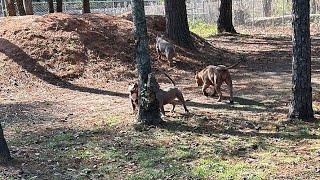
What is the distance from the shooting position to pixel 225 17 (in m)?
22.7

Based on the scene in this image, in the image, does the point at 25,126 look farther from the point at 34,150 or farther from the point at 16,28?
the point at 16,28

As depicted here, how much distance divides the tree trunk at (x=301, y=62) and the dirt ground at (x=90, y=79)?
1.28 ft

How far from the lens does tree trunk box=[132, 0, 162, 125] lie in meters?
7.43

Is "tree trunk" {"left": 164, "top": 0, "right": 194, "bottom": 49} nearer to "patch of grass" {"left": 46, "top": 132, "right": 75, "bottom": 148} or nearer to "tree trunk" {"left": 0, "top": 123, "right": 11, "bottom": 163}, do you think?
"patch of grass" {"left": 46, "top": 132, "right": 75, "bottom": 148}

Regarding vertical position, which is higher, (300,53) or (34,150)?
(300,53)

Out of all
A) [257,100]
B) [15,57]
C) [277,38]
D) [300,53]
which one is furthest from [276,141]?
[277,38]

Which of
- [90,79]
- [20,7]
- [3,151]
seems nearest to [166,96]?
[3,151]

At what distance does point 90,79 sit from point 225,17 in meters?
12.2

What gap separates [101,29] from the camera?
14367 mm

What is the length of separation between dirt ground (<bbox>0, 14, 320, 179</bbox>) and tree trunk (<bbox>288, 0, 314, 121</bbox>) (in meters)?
0.39

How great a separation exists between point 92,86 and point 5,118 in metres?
3.22

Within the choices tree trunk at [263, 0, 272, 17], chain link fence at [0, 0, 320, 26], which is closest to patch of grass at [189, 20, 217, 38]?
chain link fence at [0, 0, 320, 26]

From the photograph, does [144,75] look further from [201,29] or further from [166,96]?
[201,29]

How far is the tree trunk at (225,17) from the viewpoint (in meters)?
22.5
